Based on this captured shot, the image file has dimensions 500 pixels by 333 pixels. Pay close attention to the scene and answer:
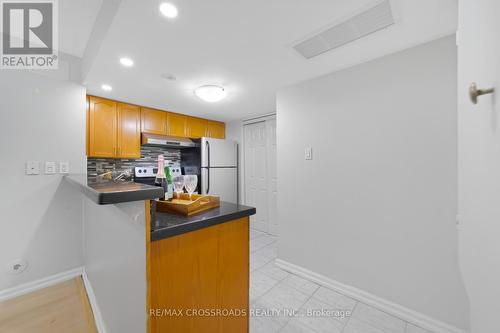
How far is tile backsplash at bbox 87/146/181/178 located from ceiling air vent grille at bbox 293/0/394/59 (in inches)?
112

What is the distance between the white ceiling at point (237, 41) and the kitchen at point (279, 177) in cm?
1

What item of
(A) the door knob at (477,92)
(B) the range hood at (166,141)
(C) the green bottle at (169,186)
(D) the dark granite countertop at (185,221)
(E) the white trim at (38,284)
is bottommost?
(E) the white trim at (38,284)

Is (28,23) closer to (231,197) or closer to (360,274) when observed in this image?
(231,197)

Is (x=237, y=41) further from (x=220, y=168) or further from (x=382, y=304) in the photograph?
(x=220, y=168)

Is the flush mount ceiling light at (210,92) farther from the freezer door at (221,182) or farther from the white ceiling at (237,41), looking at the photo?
the freezer door at (221,182)

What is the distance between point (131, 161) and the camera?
10.4ft

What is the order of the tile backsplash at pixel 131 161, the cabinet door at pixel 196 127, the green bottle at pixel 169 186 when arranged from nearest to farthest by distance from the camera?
the green bottle at pixel 169 186 → the tile backsplash at pixel 131 161 → the cabinet door at pixel 196 127

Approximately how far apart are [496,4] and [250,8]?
3.50ft

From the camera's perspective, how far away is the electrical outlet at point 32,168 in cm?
187

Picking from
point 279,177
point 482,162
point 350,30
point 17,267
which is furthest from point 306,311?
point 17,267

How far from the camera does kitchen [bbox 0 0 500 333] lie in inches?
32.8

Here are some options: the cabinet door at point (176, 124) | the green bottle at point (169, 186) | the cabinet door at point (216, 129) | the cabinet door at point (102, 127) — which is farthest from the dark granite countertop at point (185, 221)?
the cabinet door at point (216, 129)

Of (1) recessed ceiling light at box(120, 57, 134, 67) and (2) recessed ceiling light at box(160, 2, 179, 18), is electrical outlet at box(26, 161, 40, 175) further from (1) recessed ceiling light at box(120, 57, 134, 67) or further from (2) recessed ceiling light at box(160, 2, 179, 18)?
(2) recessed ceiling light at box(160, 2, 179, 18)

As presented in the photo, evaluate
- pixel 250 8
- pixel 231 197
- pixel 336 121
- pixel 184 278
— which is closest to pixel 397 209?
pixel 336 121
